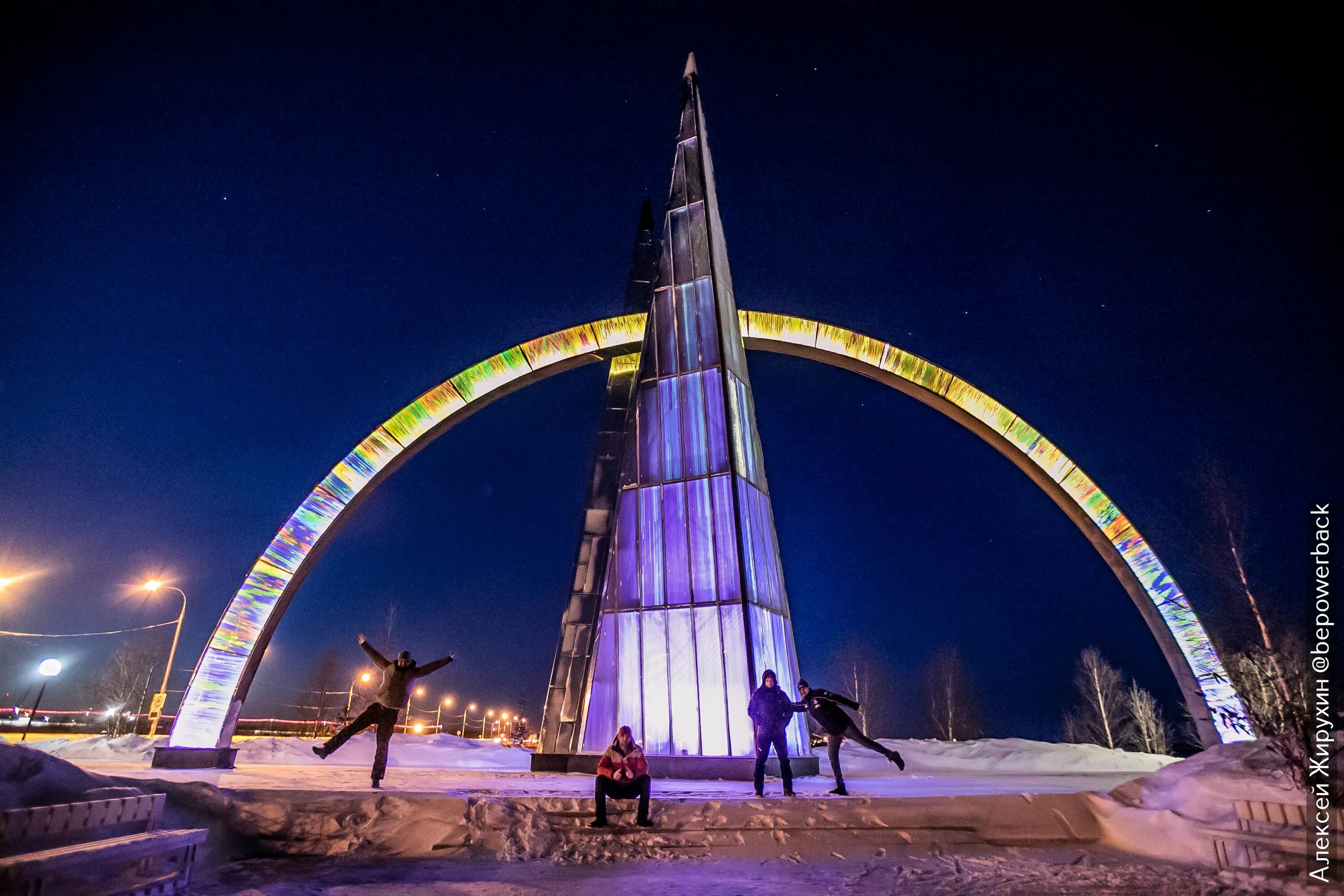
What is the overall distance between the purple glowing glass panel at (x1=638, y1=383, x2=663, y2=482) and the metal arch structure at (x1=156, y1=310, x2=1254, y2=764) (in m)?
5.04

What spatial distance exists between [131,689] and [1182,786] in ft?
182

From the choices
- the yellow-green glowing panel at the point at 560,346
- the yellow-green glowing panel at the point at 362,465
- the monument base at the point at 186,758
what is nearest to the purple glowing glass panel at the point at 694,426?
the yellow-green glowing panel at the point at 560,346

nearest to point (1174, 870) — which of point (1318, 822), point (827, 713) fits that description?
point (1318, 822)

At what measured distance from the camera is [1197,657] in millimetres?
15656

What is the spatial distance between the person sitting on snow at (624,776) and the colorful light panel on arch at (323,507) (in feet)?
36.8

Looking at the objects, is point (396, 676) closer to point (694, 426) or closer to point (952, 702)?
point (694, 426)

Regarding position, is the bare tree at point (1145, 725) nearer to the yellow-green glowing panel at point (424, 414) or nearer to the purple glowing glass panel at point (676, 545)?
the purple glowing glass panel at point (676, 545)

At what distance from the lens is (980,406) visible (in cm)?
1822

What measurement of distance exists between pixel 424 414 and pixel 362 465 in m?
2.15

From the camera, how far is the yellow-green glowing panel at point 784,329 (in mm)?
18953

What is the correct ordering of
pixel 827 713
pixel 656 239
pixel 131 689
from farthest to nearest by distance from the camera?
pixel 131 689 → pixel 656 239 → pixel 827 713

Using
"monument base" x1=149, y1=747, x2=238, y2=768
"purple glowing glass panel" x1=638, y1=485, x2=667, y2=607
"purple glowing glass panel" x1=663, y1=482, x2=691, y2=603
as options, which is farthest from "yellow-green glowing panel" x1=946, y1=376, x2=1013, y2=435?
"monument base" x1=149, y1=747, x2=238, y2=768

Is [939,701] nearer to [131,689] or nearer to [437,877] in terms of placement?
[437,877]

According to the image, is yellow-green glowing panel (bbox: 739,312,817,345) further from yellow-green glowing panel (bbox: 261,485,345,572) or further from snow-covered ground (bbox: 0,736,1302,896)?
snow-covered ground (bbox: 0,736,1302,896)
